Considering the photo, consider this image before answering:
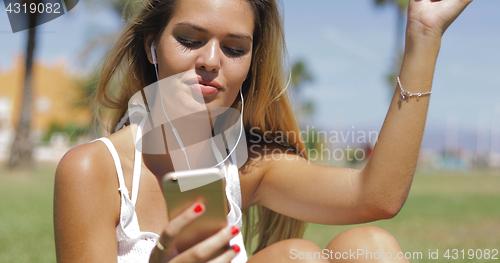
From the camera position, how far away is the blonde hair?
91.6 inches

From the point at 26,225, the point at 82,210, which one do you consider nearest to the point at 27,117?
the point at 26,225

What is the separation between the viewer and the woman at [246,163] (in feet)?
5.69

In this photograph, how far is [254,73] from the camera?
2.52m

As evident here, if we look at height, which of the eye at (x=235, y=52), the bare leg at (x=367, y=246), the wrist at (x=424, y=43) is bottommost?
the bare leg at (x=367, y=246)

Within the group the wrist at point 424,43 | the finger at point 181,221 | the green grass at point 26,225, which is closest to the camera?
the finger at point 181,221

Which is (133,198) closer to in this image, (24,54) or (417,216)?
(417,216)

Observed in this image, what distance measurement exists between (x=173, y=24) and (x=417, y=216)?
6943 mm

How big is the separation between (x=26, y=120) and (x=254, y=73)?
50.8ft

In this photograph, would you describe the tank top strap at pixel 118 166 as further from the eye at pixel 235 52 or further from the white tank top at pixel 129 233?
the eye at pixel 235 52

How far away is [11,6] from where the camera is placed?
12.9 m

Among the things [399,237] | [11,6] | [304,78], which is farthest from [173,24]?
[304,78]

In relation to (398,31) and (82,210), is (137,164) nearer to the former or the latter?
(82,210)

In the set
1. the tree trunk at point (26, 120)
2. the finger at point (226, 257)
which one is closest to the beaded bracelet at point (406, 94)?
the finger at point (226, 257)

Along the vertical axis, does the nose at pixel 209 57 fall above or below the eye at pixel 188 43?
below
